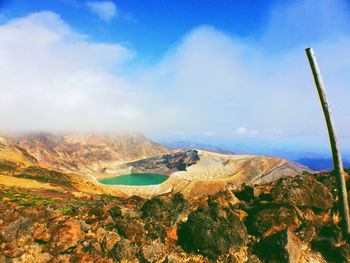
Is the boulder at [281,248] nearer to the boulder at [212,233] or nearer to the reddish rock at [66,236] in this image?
the boulder at [212,233]

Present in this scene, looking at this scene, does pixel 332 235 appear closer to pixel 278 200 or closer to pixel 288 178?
pixel 278 200

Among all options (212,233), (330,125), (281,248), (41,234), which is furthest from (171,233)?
(330,125)

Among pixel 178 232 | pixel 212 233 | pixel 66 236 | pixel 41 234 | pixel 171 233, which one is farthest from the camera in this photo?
→ pixel 178 232

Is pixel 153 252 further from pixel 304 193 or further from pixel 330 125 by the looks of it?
pixel 330 125

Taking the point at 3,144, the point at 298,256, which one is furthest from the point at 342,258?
the point at 3,144

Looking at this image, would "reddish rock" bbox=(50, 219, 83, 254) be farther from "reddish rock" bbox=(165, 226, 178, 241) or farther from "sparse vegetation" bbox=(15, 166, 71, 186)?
"sparse vegetation" bbox=(15, 166, 71, 186)

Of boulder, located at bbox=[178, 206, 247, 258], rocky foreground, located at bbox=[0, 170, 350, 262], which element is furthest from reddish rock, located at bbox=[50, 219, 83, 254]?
boulder, located at bbox=[178, 206, 247, 258]
